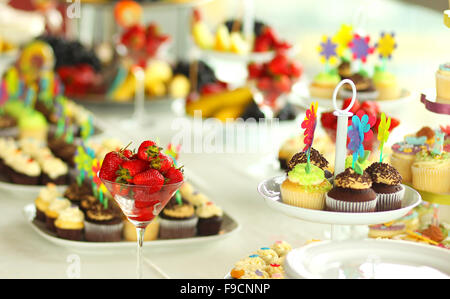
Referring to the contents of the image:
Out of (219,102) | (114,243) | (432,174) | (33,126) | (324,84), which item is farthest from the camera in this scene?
(219,102)

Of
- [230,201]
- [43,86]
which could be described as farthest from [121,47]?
[230,201]

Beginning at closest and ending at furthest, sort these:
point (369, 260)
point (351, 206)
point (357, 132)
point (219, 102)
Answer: point (369, 260) < point (351, 206) < point (357, 132) < point (219, 102)

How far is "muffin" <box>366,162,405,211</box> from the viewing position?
62.7 inches

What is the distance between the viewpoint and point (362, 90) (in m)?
2.31

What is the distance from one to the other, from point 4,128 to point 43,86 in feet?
1.48

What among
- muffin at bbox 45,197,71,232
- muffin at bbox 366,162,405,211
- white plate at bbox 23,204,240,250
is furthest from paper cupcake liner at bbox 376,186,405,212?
muffin at bbox 45,197,71,232

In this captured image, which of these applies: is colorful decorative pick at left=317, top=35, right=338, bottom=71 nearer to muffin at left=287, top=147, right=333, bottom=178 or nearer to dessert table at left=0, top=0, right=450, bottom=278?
dessert table at left=0, top=0, right=450, bottom=278

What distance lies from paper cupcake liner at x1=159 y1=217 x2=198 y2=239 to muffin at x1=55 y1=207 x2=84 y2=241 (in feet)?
0.74

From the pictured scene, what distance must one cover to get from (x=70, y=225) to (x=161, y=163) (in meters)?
0.62

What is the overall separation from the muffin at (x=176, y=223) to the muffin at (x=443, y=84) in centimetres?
78

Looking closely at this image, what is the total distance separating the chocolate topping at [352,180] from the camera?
5.06 feet

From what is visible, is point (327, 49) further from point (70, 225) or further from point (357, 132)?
point (70, 225)

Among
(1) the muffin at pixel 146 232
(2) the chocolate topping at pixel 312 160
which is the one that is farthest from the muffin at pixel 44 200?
(2) the chocolate topping at pixel 312 160

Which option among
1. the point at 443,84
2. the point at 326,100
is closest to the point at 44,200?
the point at 326,100
